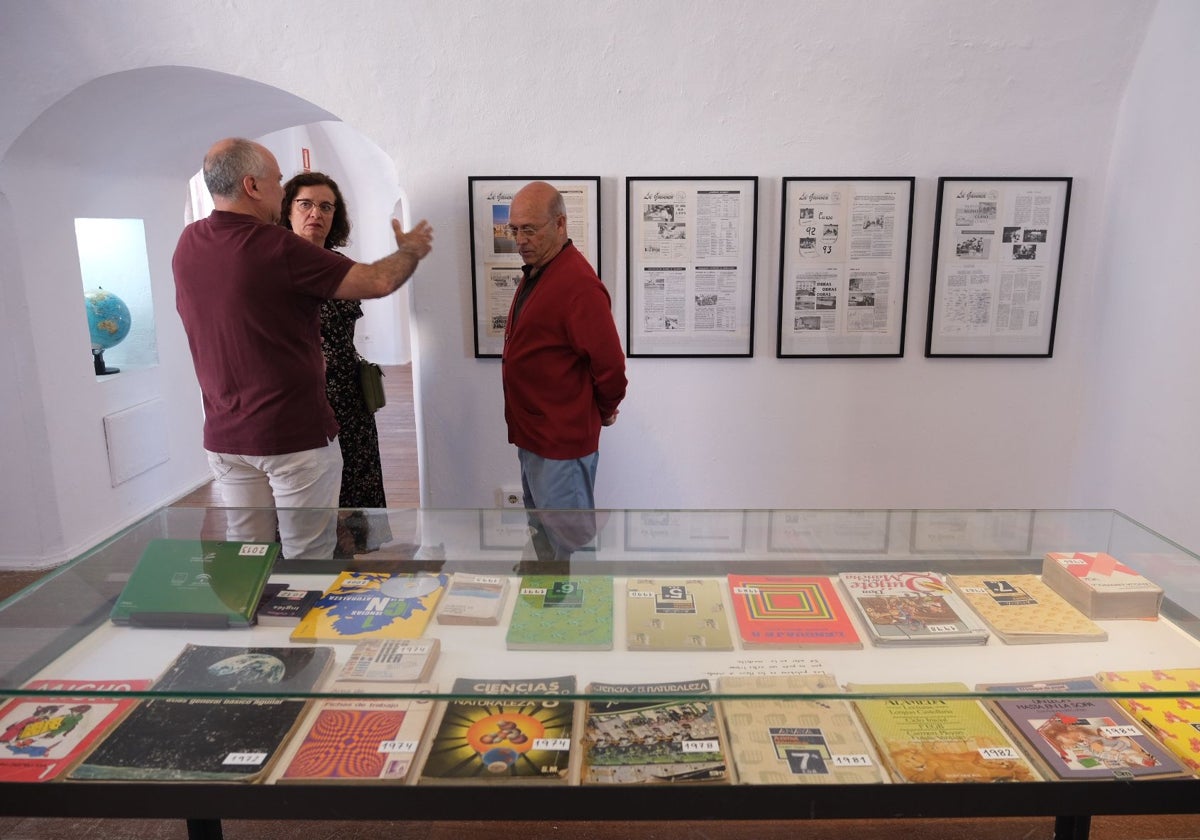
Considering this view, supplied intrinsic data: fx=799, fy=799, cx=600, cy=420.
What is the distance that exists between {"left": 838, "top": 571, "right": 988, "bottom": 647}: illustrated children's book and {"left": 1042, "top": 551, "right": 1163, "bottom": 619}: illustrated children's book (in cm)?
25

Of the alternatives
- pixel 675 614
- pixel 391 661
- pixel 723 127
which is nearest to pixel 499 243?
pixel 723 127

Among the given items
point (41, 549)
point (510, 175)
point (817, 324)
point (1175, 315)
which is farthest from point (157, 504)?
point (1175, 315)

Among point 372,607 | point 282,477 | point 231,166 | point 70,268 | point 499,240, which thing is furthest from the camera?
point 70,268

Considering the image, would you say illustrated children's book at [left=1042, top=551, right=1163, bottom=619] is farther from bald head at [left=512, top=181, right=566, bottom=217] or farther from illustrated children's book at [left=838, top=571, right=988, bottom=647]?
bald head at [left=512, top=181, right=566, bottom=217]

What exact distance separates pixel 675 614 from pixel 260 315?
1658 millimetres

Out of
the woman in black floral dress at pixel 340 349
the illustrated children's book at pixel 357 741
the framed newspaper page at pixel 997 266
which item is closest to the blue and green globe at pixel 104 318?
the woman in black floral dress at pixel 340 349

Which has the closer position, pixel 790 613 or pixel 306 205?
pixel 790 613

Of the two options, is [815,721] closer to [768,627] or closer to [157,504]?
[768,627]

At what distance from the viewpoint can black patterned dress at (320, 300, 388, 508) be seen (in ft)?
10.6

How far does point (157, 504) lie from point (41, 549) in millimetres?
968

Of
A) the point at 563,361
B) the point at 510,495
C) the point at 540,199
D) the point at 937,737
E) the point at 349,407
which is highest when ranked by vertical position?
the point at 540,199

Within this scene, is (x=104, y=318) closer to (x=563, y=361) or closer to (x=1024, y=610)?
(x=563, y=361)

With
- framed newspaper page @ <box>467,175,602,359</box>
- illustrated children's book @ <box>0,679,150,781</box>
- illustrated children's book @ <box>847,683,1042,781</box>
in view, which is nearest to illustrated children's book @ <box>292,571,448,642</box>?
illustrated children's book @ <box>0,679,150,781</box>

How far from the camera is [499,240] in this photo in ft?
11.6
